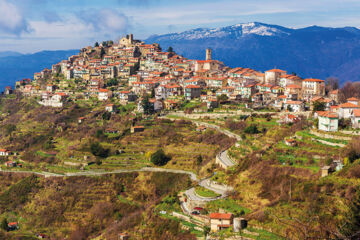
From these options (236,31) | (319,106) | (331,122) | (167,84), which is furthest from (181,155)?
(236,31)

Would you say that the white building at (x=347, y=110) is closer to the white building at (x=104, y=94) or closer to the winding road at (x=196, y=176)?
the winding road at (x=196, y=176)

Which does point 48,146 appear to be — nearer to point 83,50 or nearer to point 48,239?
point 48,239

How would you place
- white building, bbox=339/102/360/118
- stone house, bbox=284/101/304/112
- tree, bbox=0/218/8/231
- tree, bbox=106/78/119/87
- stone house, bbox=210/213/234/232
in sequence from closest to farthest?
1. stone house, bbox=210/213/234/232
2. white building, bbox=339/102/360/118
3. tree, bbox=0/218/8/231
4. stone house, bbox=284/101/304/112
5. tree, bbox=106/78/119/87

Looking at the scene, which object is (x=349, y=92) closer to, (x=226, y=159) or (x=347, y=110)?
(x=347, y=110)

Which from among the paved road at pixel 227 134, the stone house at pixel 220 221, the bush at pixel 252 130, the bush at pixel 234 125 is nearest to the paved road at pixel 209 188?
the paved road at pixel 227 134

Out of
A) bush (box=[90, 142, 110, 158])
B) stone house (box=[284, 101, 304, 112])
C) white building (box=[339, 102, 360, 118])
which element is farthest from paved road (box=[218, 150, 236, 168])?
bush (box=[90, 142, 110, 158])

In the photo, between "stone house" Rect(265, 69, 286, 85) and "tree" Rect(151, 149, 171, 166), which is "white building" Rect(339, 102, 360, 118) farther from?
"stone house" Rect(265, 69, 286, 85)
